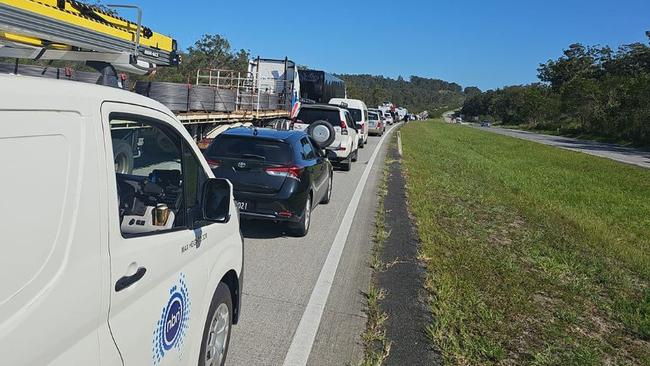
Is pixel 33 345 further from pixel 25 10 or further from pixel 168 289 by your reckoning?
pixel 25 10

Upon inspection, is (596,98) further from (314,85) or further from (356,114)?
(356,114)

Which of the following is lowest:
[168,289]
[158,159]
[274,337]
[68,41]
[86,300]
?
[274,337]

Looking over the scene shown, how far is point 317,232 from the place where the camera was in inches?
326

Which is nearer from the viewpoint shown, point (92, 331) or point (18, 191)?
point (18, 191)

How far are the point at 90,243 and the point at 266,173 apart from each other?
5.53 metres

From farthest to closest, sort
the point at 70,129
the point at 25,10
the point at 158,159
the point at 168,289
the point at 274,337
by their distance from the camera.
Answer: the point at 25,10
the point at 274,337
the point at 158,159
the point at 168,289
the point at 70,129

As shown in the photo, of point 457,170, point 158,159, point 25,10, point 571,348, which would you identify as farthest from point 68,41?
point 457,170

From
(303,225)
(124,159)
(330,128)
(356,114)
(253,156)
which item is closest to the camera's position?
(124,159)

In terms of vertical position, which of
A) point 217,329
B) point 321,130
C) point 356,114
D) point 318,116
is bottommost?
point 217,329

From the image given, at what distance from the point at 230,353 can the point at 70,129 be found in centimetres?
263

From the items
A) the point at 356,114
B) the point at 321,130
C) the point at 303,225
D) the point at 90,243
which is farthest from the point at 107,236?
the point at 356,114

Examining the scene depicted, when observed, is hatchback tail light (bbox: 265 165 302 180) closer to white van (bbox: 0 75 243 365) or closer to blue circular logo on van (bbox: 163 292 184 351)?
white van (bbox: 0 75 243 365)

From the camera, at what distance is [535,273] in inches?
258

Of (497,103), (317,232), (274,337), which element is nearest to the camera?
(274,337)
